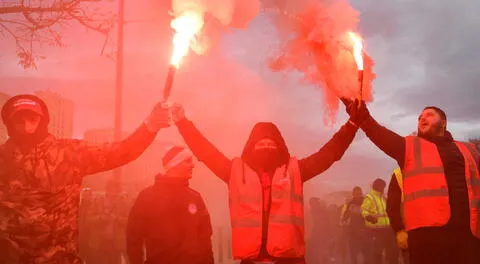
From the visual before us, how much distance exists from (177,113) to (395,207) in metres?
2.64

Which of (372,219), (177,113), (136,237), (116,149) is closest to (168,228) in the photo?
(136,237)

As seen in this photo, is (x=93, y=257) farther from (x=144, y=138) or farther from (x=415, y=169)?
(x=415, y=169)

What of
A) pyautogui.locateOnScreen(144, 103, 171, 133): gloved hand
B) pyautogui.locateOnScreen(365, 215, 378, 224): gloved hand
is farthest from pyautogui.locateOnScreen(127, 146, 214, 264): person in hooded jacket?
pyautogui.locateOnScreen(365, 215, 378, 224): gloved hand

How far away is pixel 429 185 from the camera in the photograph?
14.9 feet

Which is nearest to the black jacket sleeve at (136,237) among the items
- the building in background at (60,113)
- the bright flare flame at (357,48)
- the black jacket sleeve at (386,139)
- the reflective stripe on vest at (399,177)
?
the black jacket sleeve at (386,139)

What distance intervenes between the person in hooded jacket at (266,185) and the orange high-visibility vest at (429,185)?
2.33 ft

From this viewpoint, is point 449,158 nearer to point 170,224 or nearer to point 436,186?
point 436,186

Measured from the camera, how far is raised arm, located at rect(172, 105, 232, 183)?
177 inches

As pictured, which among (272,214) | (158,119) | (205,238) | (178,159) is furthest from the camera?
(178,159)

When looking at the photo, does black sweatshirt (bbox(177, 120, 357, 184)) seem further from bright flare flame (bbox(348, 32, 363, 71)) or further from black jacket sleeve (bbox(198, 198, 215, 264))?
black jacket sleeve (bbox(198, 198, 215, 264))

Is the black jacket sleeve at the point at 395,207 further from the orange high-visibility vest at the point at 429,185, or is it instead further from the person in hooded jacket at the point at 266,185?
the person in hooded jacket at the point at 266,185

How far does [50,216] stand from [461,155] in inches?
150

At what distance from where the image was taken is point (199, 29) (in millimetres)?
5090

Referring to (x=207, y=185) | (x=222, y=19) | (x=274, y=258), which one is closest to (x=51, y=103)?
(x=207, y=185)
